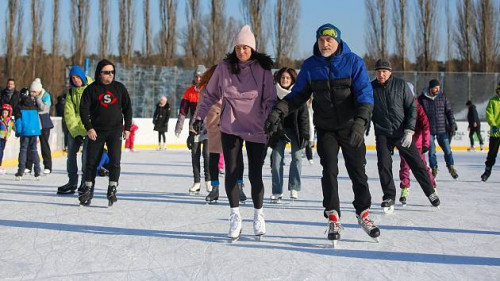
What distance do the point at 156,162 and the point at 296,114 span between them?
7365 mm

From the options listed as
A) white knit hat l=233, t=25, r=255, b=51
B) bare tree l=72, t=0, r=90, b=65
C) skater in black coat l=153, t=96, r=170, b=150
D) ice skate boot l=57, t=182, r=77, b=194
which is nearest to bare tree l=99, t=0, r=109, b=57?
bare tree l=72, t=0, r=90, b=65

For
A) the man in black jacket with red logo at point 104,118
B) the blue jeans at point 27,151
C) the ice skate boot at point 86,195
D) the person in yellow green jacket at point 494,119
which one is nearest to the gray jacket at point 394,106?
the man in black jacket with red logo at point 104,118

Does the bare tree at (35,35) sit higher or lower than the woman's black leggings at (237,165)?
higher

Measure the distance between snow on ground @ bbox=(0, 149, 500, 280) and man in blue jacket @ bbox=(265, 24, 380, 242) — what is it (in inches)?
12.1

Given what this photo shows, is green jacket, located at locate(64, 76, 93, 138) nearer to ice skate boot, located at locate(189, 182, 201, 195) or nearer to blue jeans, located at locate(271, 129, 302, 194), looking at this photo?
ice skate boot, located at locate(189, 182, 201, 195)

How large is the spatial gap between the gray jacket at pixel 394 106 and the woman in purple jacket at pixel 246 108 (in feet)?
5.73

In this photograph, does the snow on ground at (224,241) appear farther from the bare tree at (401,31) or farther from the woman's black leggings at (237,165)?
the bare tree at (401,31)

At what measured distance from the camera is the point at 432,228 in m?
5.52

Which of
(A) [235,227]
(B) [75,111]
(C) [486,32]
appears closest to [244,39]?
(A) [235,227]

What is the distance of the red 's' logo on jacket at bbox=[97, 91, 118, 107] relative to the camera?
6505 millimetres

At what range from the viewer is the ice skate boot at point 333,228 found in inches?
180

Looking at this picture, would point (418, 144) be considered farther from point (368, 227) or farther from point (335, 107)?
point (335, 107)

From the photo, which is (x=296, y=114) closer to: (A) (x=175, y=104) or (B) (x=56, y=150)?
(B) (x=56, y=150)

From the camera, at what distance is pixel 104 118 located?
21.4 ft
